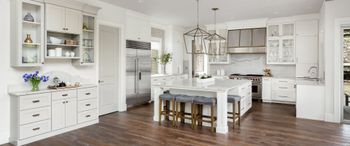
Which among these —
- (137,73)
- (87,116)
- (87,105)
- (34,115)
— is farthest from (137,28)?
(34,115)

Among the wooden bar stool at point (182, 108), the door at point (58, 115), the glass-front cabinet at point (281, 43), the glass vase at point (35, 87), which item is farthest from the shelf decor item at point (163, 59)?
the glass vase at point (35, 87)

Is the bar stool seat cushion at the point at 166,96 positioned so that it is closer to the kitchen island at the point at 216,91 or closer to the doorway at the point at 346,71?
the kitchen island at the point at 216,91

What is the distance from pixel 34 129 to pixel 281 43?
687 cm

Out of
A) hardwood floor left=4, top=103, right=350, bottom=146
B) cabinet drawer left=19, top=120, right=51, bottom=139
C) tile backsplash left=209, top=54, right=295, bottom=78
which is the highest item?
tile backsplash left=209, top=54, right=295, bottom=78

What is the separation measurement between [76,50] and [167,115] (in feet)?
7.36

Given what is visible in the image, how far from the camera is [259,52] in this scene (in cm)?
741

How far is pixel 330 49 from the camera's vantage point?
4.71 m

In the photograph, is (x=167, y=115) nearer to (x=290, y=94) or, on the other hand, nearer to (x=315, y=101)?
(x=315, y=101)

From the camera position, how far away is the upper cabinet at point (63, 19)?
12.6 ft

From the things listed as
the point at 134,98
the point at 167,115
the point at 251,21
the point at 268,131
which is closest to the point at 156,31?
the point at 134,98

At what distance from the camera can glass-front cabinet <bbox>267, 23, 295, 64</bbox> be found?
22.8ft

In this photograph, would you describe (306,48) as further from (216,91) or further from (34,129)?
(34,129)

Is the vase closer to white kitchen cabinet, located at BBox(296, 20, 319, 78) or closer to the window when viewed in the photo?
the window

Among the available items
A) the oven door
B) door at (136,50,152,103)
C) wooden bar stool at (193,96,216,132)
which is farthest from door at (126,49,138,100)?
the oven door
